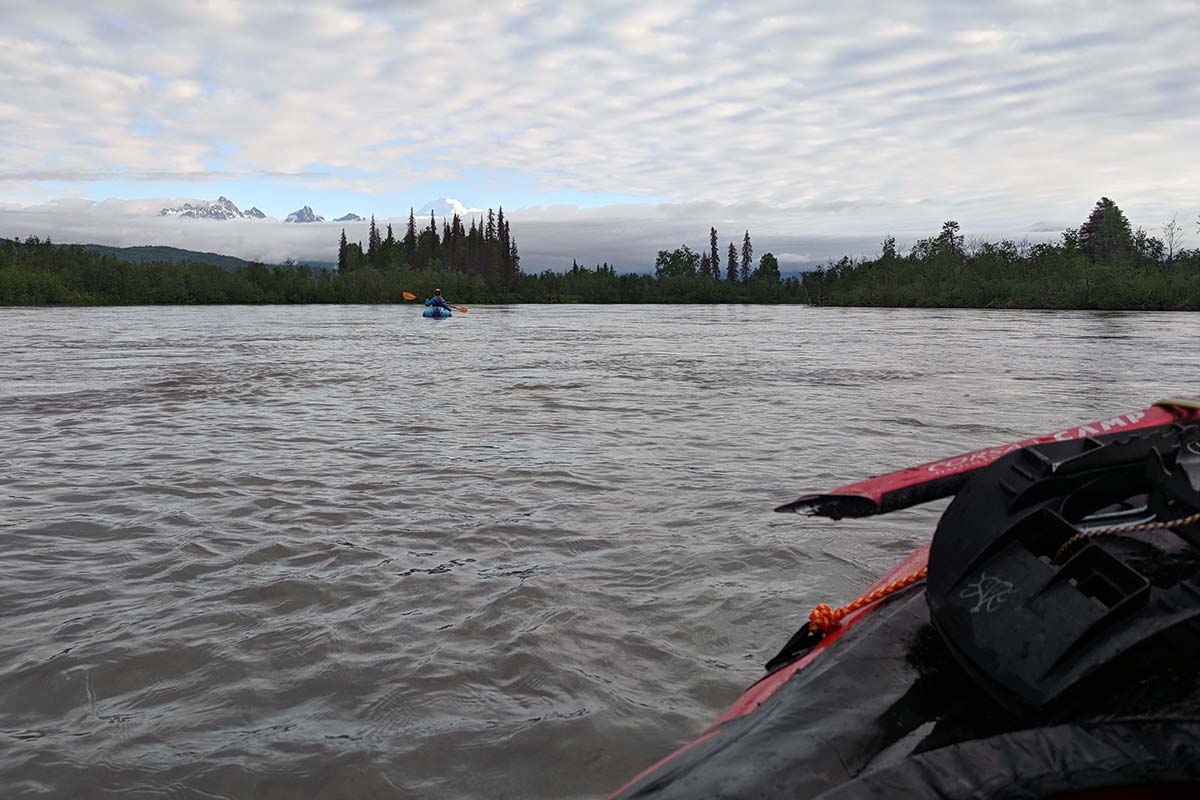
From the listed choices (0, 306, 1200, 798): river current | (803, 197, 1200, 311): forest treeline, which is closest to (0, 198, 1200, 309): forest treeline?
(803, 197, 1200, 311): forest treeline

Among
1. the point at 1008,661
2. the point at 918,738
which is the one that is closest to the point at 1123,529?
the point at 1008,661

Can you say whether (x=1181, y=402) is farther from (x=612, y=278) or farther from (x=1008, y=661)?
(x=612, y=278)

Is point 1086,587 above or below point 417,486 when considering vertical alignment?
above

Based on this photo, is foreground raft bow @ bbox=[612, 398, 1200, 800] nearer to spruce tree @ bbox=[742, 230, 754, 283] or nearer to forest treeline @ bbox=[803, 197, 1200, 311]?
forest treeline @ bbox=[803, 197, 1200, 311]

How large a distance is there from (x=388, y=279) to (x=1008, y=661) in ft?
378

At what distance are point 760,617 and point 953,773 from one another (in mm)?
2648

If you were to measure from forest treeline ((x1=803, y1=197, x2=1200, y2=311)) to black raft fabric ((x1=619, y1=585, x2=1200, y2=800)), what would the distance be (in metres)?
68.7

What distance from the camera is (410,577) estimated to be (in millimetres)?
4559

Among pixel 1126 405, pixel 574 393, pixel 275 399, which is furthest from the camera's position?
pixel 574 393

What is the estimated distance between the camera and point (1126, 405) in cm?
1125

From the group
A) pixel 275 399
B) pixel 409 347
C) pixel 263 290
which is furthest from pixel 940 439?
pixel 263 290

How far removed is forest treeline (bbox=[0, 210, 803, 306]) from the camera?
88188 millimetres

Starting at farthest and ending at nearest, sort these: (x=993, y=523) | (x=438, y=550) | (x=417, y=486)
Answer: (x=417, y=486) < (x=438, y=550) < (x=993, y=523)

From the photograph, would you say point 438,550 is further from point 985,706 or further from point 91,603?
point 985,706
